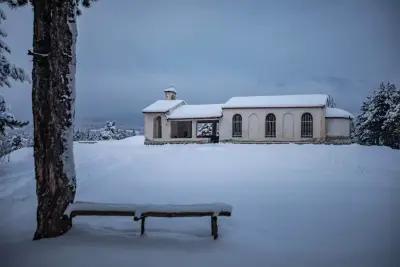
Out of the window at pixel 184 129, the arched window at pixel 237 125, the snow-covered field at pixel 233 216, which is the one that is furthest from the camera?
the window at pixel 184 129

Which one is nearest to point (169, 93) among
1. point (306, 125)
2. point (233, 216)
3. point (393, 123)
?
point (306, 125)

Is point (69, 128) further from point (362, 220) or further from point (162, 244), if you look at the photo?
point (362, 220)

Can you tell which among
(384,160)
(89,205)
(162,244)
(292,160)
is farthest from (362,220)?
(384,160)

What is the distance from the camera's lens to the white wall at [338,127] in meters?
28.8

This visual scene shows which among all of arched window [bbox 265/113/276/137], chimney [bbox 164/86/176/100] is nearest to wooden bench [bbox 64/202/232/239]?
arched window [bbox 265/113/276/137]

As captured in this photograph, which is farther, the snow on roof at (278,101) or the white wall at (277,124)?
the snow on roof at (278,101)

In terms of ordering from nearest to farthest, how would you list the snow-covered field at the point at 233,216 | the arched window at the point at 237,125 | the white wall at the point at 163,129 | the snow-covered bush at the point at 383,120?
the snow-covered field at the point at 233,216, the arched window at the point at 237,125, the white wall at the point at 163,129, the snow-covered bush at the point at 383,120

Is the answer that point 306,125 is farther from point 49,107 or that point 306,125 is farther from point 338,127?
point 49,107

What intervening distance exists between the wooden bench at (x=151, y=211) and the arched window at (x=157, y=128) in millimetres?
26155

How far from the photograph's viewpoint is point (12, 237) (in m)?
6.93

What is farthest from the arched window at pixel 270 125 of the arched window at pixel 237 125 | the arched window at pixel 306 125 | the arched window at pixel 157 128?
the arched window at pixel 157 128

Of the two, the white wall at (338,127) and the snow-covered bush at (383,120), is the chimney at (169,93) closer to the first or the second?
the white wall at (338,127)

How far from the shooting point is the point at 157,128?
3350 centimetres

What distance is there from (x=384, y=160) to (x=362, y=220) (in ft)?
42.3
